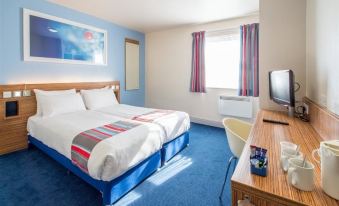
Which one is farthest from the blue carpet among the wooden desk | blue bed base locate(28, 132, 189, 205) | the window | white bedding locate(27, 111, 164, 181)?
the window

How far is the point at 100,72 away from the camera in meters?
3.96

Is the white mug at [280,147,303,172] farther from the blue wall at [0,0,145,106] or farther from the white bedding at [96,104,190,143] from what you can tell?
the blue wall at [0,0,145,106]

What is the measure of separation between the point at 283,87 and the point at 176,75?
3045 mm

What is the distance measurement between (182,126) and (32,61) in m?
2.64

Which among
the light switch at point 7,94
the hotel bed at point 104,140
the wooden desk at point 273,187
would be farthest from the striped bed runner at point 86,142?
the light switch at point 7,94

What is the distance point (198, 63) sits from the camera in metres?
4.27

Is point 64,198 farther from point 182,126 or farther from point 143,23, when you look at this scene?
point 143,23

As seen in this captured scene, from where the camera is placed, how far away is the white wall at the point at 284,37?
213 cm

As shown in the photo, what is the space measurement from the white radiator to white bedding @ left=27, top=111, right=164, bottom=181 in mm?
2189

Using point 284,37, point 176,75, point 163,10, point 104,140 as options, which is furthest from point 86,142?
point 176,75

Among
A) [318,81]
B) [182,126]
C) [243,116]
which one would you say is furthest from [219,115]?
[318,81]

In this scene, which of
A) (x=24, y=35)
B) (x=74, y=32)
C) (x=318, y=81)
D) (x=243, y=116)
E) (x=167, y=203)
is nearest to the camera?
(x=318, y=81)

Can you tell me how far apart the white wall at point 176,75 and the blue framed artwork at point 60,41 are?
153cm

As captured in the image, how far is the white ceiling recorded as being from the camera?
3.05 metres
